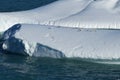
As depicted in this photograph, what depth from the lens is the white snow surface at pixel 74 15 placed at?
18.9 m

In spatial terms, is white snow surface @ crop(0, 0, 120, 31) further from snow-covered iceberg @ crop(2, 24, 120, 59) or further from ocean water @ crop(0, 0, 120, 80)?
ocean water @ crop(0, 0, 120, 80)

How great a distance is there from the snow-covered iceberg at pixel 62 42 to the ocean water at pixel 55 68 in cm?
23

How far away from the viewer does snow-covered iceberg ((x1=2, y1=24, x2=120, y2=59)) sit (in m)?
16.3

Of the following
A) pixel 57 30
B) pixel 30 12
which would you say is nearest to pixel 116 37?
pixel 57 30

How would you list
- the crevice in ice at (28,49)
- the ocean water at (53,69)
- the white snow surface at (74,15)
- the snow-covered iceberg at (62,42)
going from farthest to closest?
the white snow surface at (74,15) < the crevice in ice at (28,49) < the snow-covered iceberg at (62,42) < the ocean water at (53,69)

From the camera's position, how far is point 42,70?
16.2m

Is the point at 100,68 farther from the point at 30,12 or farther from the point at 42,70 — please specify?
the point at 30,12

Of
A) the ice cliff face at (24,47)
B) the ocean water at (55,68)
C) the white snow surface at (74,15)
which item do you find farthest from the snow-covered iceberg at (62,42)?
the white snow surface at (74,15)

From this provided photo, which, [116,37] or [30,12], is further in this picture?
[30,12]

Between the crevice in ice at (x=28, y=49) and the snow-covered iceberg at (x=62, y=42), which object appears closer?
the snow-covered iceberg at (x=62, y=42)

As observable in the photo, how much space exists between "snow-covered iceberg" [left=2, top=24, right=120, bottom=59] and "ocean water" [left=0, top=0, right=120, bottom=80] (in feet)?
0.74

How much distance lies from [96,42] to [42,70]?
1754 millimetres

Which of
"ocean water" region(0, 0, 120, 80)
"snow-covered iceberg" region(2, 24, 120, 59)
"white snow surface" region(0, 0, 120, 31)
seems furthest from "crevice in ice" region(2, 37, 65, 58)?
"white snow surface" region(0, 0, 120, 31)

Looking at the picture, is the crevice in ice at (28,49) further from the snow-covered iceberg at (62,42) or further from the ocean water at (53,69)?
the ocean water at (53,69)
